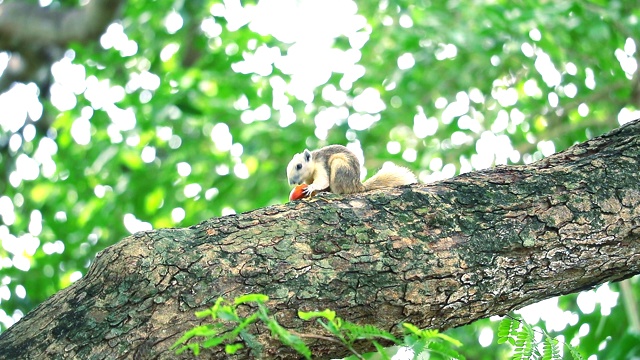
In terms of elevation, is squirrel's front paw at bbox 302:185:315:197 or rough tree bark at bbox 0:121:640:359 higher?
rough tree bark at bbox 0:121:640:359

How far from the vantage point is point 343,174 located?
4820 mm

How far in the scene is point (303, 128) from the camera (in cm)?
815

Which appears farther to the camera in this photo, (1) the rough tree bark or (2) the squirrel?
(2) the squirrel

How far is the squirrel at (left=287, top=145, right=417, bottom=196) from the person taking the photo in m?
4.79

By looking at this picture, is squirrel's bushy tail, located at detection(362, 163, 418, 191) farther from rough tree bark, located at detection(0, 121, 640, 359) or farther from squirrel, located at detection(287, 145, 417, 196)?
rough tree bark, located at detection(0, 121, 640, 359)

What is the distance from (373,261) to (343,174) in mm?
2027

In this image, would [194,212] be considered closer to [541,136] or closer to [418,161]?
[418,161]

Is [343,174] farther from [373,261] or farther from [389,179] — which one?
[373,261]

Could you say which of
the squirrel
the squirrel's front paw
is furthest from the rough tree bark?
the squirrel's front paw

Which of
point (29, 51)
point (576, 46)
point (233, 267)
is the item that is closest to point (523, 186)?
point (233, 267)

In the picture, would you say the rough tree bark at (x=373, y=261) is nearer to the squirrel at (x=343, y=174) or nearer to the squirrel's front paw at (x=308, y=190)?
the squirrel at (x=343, y=174)

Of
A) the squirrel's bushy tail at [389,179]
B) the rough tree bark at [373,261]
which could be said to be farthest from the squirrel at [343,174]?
the rough tree bark at [373,261]

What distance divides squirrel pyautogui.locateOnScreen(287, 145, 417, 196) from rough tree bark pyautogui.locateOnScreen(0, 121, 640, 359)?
4.85 feet

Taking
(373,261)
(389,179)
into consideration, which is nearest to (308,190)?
(389,179)
